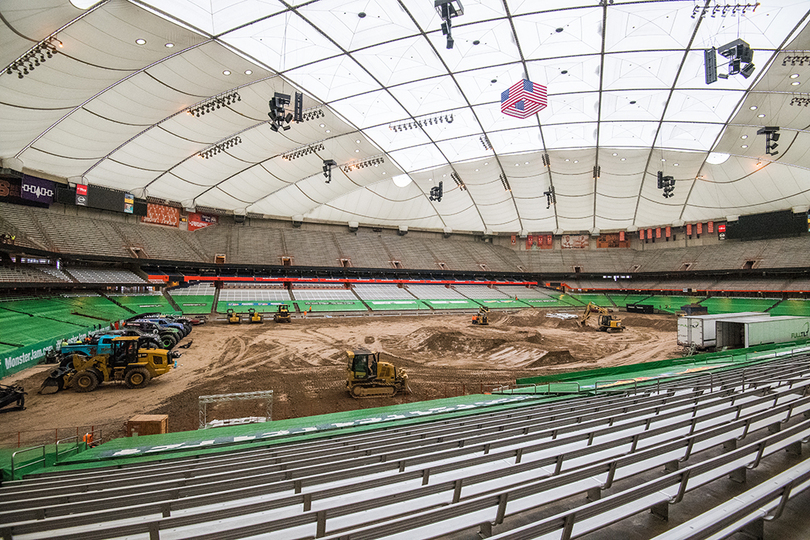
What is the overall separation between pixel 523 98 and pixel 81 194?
44.3 metres

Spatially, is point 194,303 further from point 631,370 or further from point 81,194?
point 631,370

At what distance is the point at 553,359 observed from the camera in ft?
70.9

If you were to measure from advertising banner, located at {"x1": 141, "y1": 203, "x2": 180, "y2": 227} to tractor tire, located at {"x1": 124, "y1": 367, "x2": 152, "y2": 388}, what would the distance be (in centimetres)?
3699

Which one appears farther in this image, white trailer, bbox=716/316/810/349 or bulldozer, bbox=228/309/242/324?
bulldozer, bbox=228/309/242/324

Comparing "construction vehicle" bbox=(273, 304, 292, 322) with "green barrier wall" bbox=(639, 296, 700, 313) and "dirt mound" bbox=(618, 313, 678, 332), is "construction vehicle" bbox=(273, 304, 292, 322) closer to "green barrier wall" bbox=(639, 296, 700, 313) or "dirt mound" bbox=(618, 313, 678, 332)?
"dirt mound" bbox=(618, 313, 678, 332)

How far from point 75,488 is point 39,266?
1575 inches

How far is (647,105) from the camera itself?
29484 millimetres

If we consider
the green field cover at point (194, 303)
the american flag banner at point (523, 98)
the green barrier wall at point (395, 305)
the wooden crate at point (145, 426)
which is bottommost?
the wooden crate at point (145, 426)

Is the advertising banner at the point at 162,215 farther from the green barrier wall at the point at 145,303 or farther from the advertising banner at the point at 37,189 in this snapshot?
the green barrier wall at the point at 145,303

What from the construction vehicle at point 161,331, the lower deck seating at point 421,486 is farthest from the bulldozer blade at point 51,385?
the lower deck seating at point 421,486

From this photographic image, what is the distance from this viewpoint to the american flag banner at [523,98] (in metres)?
25.0

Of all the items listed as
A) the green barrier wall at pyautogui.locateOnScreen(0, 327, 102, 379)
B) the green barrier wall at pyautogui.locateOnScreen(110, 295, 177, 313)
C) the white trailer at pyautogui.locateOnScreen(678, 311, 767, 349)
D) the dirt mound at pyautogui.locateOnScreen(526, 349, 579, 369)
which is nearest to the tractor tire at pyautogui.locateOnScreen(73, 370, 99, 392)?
the green barrier wall at pyautogui.locateOnScreen(0, 327, 102, 379)

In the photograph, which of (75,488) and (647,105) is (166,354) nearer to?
(75,488)

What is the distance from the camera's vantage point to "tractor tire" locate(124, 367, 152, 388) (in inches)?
613
